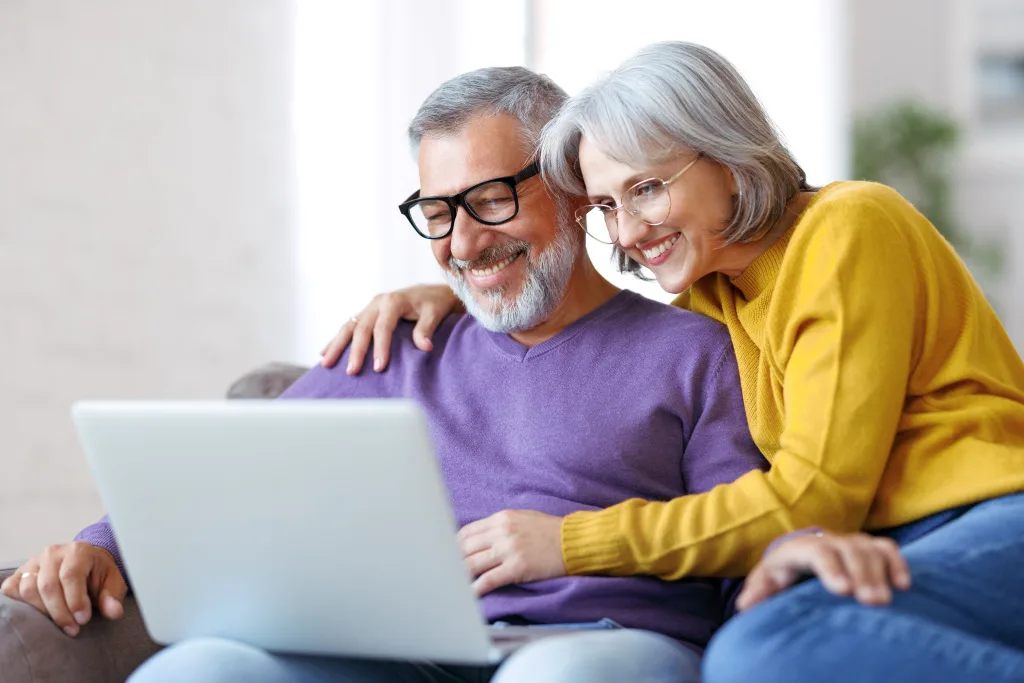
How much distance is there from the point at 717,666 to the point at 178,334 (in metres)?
2.31

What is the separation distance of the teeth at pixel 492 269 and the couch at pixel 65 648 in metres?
0.67

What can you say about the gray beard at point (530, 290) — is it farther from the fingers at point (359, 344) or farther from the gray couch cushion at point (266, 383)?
the gray couch cushion at point (266, 383)

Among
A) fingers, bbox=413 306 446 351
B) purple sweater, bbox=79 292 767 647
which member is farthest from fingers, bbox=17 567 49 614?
fingers, bbox=413 306 446 351

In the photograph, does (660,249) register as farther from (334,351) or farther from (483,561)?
(334,351)

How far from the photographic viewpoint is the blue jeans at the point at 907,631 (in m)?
1.02

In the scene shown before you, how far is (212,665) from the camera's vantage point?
120cm

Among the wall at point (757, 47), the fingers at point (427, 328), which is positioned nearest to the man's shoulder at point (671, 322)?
the fingers at point (427, 328)

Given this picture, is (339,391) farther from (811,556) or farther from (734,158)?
(811,556)

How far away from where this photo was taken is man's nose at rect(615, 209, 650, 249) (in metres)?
1.49

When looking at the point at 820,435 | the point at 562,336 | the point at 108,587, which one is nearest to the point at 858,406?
the point at 820,435

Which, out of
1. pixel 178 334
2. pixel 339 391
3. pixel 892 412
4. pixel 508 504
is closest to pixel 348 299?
pixel 178 334

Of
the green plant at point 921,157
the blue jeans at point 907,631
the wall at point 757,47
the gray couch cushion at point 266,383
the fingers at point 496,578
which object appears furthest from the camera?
the green plant at point 921,157

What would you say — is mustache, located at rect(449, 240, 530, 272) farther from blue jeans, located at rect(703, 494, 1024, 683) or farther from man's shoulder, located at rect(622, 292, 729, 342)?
blue jeans, located at rect(703, 494, 1024, 683)

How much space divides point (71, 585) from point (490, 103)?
35.1 inches
